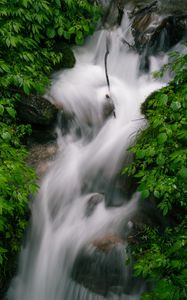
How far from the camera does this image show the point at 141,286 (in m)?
4.27

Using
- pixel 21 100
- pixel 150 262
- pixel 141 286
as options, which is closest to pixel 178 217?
pixel 141 286

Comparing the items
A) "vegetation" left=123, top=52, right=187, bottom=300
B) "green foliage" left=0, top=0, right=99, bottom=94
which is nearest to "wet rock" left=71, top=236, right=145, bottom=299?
"vegetation" left=123, top=52, right=187, bottom=300

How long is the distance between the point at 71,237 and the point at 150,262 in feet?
5.14

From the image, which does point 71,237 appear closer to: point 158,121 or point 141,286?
point 141,286

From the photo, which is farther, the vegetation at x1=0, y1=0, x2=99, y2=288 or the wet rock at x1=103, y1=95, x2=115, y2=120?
→ the wet rock at x1=103, y1=95, x2=115, y2=120

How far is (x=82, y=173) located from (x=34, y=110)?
3.65ft

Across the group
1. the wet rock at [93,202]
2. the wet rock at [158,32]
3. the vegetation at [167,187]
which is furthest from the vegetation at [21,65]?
the vegetation at [167,187]

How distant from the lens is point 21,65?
18.3 ft

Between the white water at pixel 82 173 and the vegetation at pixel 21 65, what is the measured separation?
0.34m

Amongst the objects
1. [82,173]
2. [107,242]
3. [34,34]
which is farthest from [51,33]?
[107,242]

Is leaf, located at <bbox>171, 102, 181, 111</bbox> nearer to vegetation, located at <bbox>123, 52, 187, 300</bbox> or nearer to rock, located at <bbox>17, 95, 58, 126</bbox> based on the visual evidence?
vegetation, located at <bbox>123, 52, 187, 300</bbox>

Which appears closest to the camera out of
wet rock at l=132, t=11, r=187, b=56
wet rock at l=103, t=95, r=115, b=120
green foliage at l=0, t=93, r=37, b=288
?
green foliage at l=0, t=93, r=37, b=288

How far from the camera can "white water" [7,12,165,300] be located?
4.60 m

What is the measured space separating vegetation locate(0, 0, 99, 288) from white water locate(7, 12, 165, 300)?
1.10 feet
